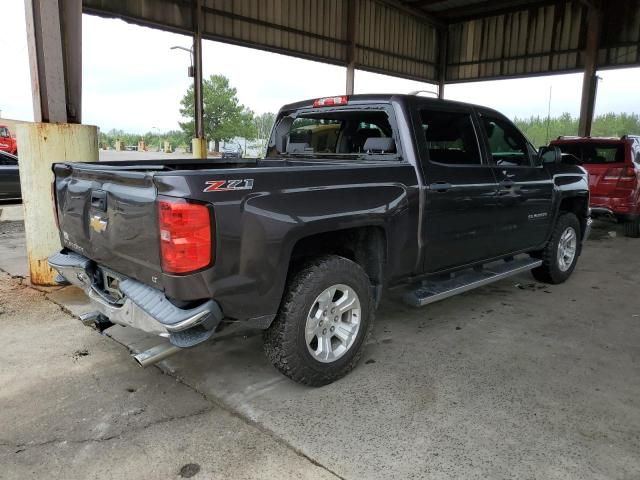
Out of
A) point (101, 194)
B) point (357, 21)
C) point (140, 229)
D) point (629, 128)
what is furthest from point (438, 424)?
point (629, 128)

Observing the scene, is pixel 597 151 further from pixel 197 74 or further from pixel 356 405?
pixel 197 74

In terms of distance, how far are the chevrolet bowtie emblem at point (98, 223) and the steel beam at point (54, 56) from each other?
2456 millimetres

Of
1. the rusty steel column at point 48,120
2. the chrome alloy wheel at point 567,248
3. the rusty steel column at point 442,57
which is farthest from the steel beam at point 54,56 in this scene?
the rusty steel column at point 442,57

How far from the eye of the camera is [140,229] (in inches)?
102

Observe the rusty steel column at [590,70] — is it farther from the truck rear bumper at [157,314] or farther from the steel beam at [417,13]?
the truck rear bumper at [157,314]

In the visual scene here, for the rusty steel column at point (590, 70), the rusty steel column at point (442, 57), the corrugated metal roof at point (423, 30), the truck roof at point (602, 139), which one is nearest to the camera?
the truck roof at point (602, 139)

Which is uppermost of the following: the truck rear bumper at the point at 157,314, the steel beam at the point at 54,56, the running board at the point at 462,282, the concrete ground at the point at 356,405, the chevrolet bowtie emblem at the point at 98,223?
the steel beam at the point at 54,56

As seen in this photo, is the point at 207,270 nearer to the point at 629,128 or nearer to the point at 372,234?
the point at 372,234

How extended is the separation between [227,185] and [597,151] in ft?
27.3

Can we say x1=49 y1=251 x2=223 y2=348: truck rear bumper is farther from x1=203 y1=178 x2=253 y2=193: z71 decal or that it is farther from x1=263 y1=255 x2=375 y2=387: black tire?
x1=203 y1=178 x2=253 y2=193: z71 decal

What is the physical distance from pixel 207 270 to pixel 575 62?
18348 mm

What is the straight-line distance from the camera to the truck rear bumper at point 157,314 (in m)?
2.45

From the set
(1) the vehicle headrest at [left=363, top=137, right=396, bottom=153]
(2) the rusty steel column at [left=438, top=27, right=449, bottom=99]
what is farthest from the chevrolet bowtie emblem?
(2) the rusty steel column at [left=438, top=27, right=449, bottom=99]

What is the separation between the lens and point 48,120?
4805 millimetres
